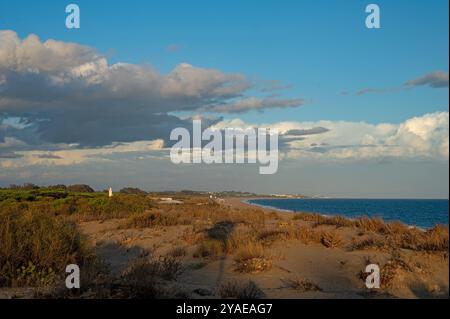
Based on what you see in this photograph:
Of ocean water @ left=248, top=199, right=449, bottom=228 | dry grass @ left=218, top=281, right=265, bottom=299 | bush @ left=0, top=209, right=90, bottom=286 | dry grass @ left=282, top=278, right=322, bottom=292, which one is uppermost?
bush @ left=0, top=209, right=90, bottom=286

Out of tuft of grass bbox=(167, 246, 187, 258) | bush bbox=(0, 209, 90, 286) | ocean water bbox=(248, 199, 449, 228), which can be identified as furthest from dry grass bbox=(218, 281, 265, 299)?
ocean water bbox=(248, 199, 449, 228)

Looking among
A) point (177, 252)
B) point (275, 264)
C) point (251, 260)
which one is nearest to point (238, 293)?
point (251, 260)

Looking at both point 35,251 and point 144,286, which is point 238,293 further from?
point 35,251

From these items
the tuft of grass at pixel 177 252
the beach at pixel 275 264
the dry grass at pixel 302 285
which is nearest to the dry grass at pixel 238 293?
the beach at pixel 275 264

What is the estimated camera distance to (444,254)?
12703 mm

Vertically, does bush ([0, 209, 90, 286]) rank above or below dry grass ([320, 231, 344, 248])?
above

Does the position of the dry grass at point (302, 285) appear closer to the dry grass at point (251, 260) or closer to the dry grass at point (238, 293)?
the dry grass at point (238, 293)

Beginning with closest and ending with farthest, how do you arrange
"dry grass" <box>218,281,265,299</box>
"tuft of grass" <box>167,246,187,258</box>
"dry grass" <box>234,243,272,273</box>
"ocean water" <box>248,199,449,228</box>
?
"dry grass" <box>218,281,265,299</box>
"dry grass" <box>234,243,272,273</box>
"tuft of grass" <box>167,246,187,258</box>
"ocean water" <box>248,199,449,228</box>

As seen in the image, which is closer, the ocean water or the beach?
the beach

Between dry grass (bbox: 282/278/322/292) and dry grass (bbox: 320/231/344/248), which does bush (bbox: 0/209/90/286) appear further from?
dry grass (bbox: 320/231/344/248)

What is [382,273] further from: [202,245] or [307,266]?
[202,245]

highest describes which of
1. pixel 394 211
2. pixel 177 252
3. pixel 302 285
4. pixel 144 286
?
pixel 144 286

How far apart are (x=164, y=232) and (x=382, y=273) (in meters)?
13.3

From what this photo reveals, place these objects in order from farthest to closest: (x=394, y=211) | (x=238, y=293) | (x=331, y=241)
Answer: (x=394, y=211) < (x=331, y=241) < (x=238, y=293)
